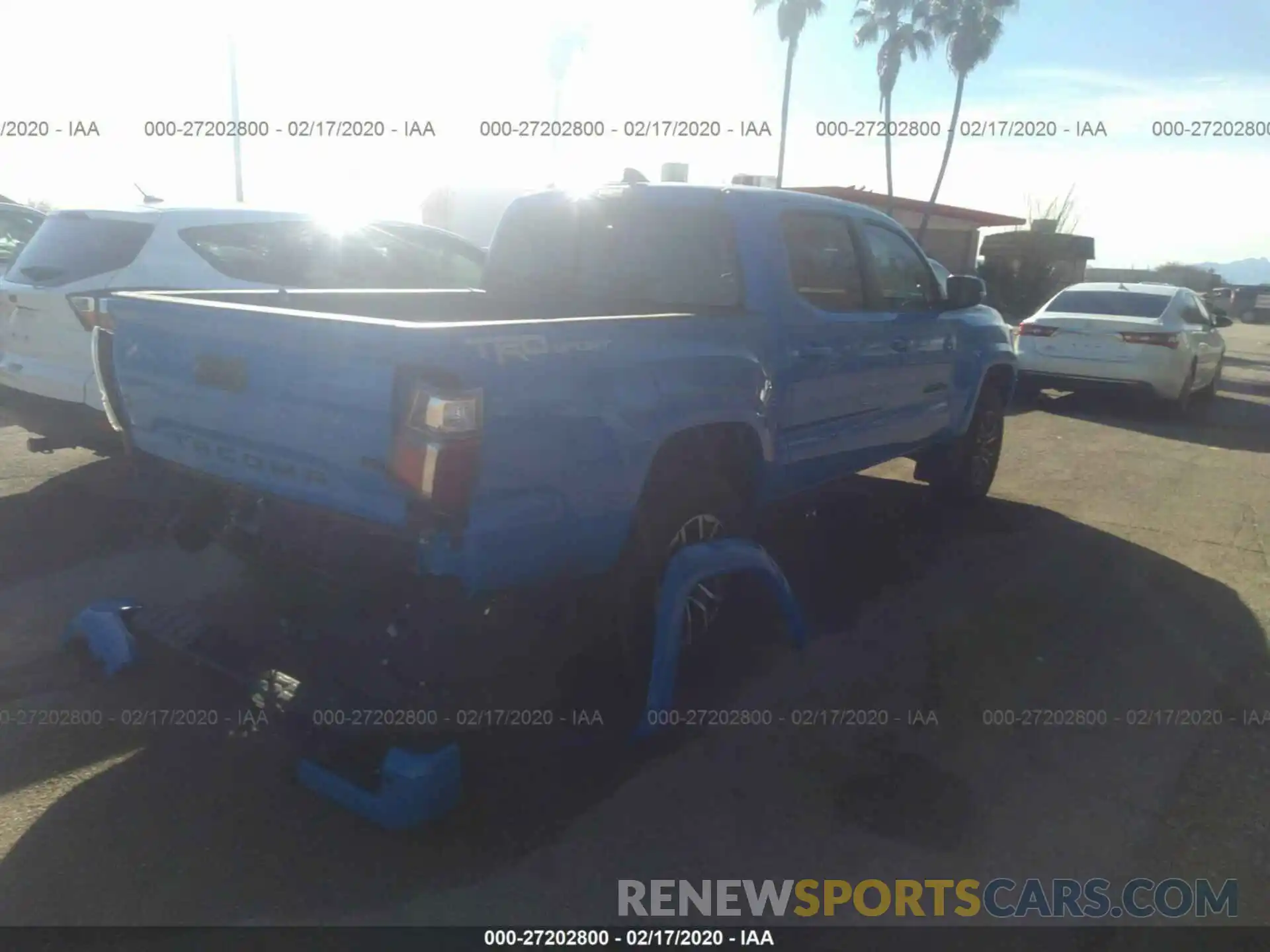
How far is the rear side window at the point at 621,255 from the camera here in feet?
15.6

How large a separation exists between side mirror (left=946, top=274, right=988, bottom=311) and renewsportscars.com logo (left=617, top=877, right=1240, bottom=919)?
12.5 feet

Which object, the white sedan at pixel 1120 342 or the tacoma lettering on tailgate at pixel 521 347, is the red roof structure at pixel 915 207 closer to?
the white sedan at pixel 1120 342

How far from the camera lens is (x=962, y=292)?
617 cm

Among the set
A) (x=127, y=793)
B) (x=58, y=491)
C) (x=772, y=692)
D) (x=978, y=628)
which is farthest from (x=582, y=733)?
(x=58, y=491)

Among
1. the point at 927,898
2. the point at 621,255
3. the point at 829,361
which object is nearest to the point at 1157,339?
the point at 829,361

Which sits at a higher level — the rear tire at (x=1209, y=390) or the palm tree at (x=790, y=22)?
the palm tree at (x=790, y=22)

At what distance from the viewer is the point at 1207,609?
5391 millimetres

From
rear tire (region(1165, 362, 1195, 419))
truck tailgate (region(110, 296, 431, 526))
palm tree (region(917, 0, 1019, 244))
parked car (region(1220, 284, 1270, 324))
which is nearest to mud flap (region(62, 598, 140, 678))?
truck tailgate (region(110, 296, 431, 526))

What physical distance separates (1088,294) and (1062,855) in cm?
1070

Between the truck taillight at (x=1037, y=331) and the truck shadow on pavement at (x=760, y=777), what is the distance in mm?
6523

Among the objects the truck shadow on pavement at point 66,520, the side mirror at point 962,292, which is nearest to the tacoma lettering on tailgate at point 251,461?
the truck shadow on pavement at point 66,520

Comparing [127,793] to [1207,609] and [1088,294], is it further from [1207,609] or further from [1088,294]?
[1088,294]

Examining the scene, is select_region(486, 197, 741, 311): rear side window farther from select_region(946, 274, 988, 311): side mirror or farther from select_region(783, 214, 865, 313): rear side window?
select_region(946, 274, 988, 311): side mirror

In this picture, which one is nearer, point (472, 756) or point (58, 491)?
point (472, 756)
